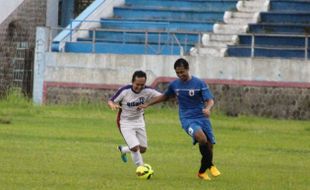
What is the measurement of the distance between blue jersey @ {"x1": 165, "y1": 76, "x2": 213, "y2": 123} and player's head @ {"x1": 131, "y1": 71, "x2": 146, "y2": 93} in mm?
412

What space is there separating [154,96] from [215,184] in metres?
1.82

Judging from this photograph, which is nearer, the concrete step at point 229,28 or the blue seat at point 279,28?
the blue seat at point 279,28

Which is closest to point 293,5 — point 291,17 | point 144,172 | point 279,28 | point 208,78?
point 291,17

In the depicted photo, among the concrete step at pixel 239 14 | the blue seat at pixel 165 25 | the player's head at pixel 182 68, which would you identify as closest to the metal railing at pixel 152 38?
the blue seat at pixel 165 25

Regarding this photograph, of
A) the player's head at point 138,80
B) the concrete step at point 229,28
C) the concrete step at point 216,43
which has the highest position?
the concrete step at point 229,28

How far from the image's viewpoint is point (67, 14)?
147 feet

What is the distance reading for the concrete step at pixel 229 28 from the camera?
1524 inches

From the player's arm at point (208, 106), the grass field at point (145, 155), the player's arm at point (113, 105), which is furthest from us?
the player's arm at point (113, 105)

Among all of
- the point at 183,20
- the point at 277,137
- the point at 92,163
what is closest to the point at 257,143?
the point at 277,137

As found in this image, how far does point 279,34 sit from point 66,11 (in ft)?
35.2

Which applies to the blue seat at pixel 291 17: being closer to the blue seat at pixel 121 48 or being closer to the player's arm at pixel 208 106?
the blue seat at pixel 121 48

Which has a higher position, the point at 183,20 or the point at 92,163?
the point at 183,20

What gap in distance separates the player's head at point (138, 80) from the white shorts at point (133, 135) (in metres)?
0.56

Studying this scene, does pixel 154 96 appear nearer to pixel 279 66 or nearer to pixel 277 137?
pixel 277 137
